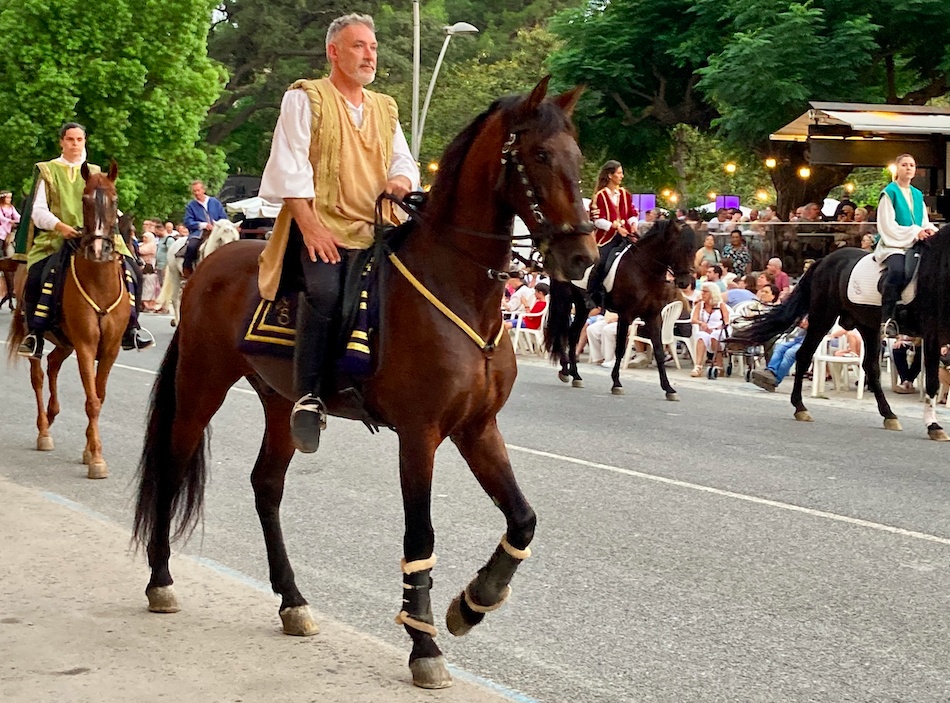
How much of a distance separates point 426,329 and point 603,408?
31.0 feet

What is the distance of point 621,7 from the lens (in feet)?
117

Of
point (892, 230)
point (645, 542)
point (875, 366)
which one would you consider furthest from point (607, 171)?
point (645, 542)

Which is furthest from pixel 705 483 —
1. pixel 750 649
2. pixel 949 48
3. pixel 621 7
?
pixel 621 7

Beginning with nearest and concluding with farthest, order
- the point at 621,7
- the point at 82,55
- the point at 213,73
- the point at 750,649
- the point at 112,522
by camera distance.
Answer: the point at 750,649 → the point at 112,522 → the point at 621,7 → the point at 82,55 → the point at 213,73

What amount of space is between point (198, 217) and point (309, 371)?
16.5m

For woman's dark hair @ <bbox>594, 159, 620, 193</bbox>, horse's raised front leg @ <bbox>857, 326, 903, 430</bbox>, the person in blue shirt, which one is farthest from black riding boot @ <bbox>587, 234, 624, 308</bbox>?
the person in blue shirt

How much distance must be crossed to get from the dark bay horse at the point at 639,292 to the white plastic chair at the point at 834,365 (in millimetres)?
1863

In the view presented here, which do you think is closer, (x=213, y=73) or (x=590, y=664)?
(x=590, y=664)

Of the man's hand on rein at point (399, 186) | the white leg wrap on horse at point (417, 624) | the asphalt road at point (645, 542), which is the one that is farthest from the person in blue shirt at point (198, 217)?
the white leg wrap on horse at point (417, 624)

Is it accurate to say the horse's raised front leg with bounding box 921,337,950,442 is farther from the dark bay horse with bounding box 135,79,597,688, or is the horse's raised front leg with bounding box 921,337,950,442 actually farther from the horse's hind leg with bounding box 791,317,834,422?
the dark bay horse with bounding box 135,79,597,688

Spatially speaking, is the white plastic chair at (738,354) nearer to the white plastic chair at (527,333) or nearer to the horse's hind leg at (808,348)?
the white plastic chair at (527,333)

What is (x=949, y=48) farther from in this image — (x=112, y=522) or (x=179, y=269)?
(x=112, y=522)

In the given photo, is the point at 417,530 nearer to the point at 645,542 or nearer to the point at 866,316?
the point at 645,542

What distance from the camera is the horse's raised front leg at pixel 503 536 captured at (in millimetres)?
5059
